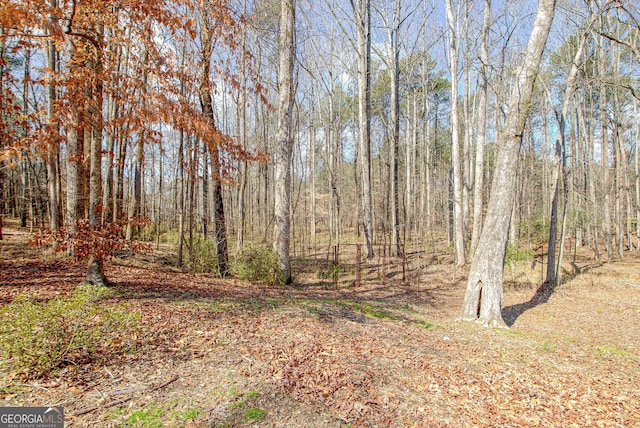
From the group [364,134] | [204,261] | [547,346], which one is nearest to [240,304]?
[204,261]

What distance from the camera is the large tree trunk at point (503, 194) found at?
599 cm

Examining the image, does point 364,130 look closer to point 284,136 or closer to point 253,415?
point 284,136

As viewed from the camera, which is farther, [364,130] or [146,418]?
[364,130]

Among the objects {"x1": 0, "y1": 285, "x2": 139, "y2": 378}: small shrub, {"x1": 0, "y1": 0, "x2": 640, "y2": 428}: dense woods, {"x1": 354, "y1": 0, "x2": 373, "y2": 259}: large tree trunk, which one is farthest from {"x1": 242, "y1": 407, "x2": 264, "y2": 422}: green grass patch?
{"x1": 354, "y1": 0, "x2": 373, "y2": 259}: large tree trunk

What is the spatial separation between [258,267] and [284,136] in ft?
11.4

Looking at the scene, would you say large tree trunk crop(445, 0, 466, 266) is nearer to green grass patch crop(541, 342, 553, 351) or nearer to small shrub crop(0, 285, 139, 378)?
green grass patch crop(541, 342, 553, 351)

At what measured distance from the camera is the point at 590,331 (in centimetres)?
668

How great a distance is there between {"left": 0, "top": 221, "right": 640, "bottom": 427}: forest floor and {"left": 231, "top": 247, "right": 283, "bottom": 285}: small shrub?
1.10m

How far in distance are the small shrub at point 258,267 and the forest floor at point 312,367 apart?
1.10m

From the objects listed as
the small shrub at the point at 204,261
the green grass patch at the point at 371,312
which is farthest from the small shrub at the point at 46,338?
the small shrub at the point at 204,261

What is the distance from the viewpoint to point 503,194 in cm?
609

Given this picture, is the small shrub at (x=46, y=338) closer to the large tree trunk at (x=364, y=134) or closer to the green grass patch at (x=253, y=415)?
the green grass patch at (x=253, y=415)

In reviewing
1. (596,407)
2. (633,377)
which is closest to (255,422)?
(596,407)

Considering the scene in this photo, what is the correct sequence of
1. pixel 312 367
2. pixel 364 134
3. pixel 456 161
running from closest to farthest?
pixel 312 367 → pixel 456 161 → pixel 364 134
